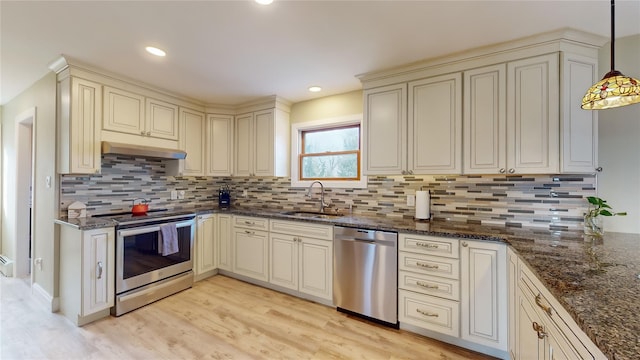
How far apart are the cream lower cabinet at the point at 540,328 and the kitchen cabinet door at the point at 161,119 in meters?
3.66

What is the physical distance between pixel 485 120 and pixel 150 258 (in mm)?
3456

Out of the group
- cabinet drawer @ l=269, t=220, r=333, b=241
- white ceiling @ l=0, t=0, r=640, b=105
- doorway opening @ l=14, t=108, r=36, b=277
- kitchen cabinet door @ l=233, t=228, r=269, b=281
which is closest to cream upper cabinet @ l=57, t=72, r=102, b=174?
white ceiling @ l=0, t=0, r=640, b=105

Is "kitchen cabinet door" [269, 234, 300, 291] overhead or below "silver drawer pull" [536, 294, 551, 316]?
below

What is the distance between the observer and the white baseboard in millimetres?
2480

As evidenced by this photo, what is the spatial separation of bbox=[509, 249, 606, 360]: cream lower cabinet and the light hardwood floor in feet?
1.78

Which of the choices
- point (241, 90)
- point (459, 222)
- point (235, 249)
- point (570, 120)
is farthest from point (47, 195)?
point (570, 120)

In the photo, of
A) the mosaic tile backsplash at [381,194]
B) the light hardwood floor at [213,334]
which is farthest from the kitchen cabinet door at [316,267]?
the mosaic tile backsplash at [381,194]

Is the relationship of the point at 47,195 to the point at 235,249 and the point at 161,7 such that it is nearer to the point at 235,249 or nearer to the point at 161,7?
the point at 235,249

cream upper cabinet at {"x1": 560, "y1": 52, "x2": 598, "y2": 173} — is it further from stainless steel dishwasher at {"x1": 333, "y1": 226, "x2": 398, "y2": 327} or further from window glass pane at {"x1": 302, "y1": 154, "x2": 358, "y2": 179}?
window glass pane at {"x1": 302, "y1": 154, "x2": 358, "y2": 179}

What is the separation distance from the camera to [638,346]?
63 centimetres

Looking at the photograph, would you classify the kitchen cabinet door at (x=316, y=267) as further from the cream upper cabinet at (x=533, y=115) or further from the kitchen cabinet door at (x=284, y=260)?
the cream upper cabinet at (x=533, y=115)

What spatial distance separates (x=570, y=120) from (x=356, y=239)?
1.88 metres

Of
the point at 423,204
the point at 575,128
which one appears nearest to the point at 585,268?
the point at 575,128

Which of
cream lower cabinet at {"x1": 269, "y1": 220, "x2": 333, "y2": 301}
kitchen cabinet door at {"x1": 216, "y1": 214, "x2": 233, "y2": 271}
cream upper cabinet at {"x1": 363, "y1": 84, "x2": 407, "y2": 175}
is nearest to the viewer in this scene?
cream upper cabinet at {"x1": 363, "y1": 84, "x2": 407, "y2": 175}
